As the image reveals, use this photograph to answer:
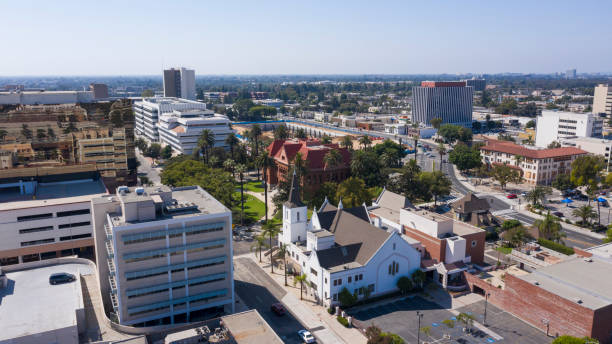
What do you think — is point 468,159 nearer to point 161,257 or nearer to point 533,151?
point 533,151

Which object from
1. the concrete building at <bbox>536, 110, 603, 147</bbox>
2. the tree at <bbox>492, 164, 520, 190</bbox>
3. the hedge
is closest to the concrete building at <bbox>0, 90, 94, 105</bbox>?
the hedge

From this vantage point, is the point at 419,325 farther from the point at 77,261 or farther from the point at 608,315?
the point at 77,261

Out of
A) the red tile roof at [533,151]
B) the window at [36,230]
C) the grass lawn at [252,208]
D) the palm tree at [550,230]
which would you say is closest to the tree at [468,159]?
the red tile roof at [533,151]

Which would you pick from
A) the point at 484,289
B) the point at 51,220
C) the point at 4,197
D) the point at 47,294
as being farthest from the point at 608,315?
the point at 4,197

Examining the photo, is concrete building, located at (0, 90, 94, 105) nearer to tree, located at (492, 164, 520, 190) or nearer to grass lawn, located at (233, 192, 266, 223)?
grass lawn, located at (233, 192, 266, 223)

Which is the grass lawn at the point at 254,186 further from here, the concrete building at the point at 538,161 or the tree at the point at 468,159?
the concrete building at the point at 538,161

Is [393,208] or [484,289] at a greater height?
[393,208]
